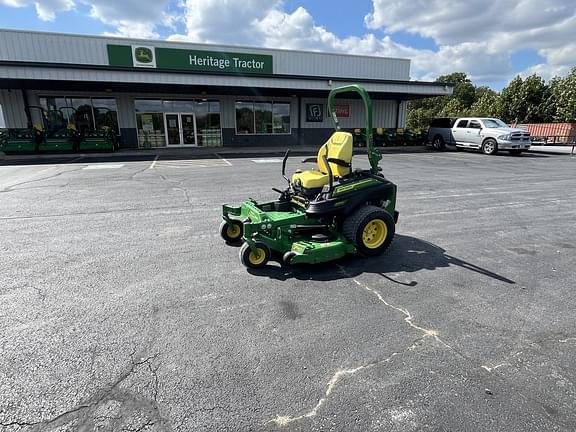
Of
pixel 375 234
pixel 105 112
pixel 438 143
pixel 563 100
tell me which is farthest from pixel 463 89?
pixel 375 234

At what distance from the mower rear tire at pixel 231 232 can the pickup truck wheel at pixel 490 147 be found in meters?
18.8

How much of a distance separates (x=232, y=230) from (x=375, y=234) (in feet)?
6.84

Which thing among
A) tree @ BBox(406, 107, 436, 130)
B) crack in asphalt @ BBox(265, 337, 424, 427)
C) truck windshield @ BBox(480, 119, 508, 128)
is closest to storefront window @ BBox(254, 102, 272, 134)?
truck windshield @ BBox(480, 119, 508, 128)

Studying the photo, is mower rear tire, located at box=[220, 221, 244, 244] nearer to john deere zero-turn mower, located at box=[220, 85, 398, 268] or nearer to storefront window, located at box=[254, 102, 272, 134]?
john deere zero-turn mower, located at box=[220, 85, 398, 268]

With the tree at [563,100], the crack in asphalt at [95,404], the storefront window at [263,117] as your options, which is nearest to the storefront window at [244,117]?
the storefront window at [263,117]

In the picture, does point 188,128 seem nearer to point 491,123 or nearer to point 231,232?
point 491,123

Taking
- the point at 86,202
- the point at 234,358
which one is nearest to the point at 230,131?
the point at 86,202

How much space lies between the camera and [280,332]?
2.99 metres

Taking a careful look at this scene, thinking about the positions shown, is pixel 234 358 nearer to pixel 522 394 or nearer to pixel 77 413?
pixel 77 413

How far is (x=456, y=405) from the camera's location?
2.23 meters

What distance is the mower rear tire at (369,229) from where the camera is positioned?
14.3 ft

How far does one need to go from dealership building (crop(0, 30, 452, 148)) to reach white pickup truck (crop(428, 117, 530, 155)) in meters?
2.84

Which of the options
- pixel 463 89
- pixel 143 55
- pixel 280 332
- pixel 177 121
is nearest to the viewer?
pixel 280 332

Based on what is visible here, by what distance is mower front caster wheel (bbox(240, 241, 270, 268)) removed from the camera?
4086mm
